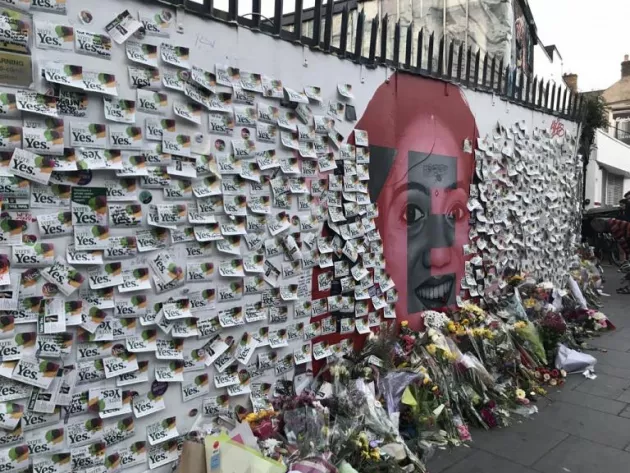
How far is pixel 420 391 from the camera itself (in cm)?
360

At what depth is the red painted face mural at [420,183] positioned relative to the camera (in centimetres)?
407

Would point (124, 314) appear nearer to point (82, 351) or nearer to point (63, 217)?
point (82, 351)

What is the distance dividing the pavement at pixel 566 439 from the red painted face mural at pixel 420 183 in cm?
120

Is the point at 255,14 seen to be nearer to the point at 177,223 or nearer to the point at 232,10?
the point at 232,10

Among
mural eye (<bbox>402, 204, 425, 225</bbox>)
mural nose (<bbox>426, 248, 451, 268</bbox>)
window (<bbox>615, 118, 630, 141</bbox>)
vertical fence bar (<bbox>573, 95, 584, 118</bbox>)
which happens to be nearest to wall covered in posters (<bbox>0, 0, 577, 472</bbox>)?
mural eye (<bbox>402, 204, 425, 225</bbox>)

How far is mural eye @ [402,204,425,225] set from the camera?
433 cm

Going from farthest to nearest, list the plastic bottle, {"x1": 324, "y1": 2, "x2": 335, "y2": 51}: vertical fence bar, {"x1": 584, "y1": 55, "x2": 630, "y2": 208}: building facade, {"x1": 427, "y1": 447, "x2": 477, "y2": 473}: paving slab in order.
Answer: {"x1": 584, "y1": 55, "x2": 630, "y2": 208}: building facade < {"x1": 324, "y1": 2, "x2": 335, "y2": 51}: vertical fence bar < {"x1": 427, "y1": 447, "x2": 477, "y2": 473}: paving slab < the plastic bottle

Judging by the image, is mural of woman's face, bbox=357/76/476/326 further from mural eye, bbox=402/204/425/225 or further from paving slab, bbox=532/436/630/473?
paving slab, bbox=532/436/630/473

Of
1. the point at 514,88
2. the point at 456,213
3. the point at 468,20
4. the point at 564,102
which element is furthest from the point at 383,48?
the point at 468,20

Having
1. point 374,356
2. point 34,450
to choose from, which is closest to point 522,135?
point 374,356

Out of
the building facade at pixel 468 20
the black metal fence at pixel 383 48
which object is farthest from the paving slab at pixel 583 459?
the building facade at pixel 468 20

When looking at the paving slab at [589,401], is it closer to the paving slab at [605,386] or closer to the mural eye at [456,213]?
the paving slab at [605,386]

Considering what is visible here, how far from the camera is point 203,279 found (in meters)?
2.80

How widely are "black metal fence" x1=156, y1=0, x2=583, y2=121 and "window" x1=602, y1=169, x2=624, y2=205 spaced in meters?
13.1
